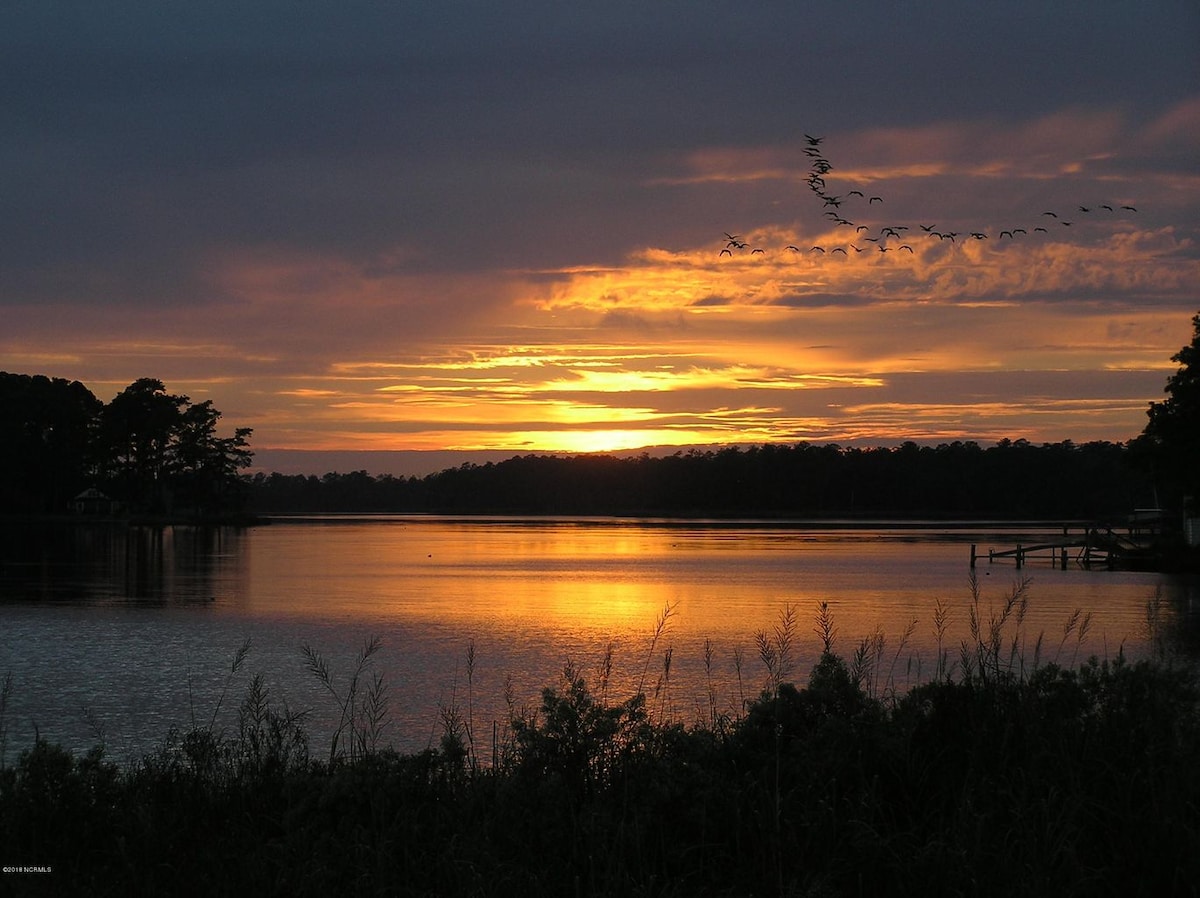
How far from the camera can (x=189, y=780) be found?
895cm

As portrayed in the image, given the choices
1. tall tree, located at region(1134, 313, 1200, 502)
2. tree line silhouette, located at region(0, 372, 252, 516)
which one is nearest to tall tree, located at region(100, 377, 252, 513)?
tree line silhouette, located at region(0, 372, 252, 516)

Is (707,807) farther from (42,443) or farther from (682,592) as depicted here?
(42,443)

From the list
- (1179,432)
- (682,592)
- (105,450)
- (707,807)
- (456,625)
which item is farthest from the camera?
(105,450)

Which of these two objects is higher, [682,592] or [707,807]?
[707,807]

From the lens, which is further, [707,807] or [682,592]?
[682,592]

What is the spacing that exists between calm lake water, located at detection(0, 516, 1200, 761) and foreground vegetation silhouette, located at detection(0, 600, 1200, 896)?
135 centimetres

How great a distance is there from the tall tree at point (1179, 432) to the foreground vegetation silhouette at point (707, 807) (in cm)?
5154

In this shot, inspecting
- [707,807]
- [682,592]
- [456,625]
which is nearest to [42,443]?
[682,592]

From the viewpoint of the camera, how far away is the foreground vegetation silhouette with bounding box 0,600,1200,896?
6.58 meters

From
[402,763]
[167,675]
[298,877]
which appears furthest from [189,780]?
[167,675]

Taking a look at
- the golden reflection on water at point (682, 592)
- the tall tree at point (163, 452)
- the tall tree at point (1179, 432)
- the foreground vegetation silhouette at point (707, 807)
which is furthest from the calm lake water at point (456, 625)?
the tall tree at point (163, 452)

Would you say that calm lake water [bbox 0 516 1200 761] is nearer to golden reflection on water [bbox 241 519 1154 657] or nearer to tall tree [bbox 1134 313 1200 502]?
golden reflection on water [bbox 241 519 1154 657]

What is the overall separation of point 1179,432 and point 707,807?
2188 inches

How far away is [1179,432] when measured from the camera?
56156 mm
